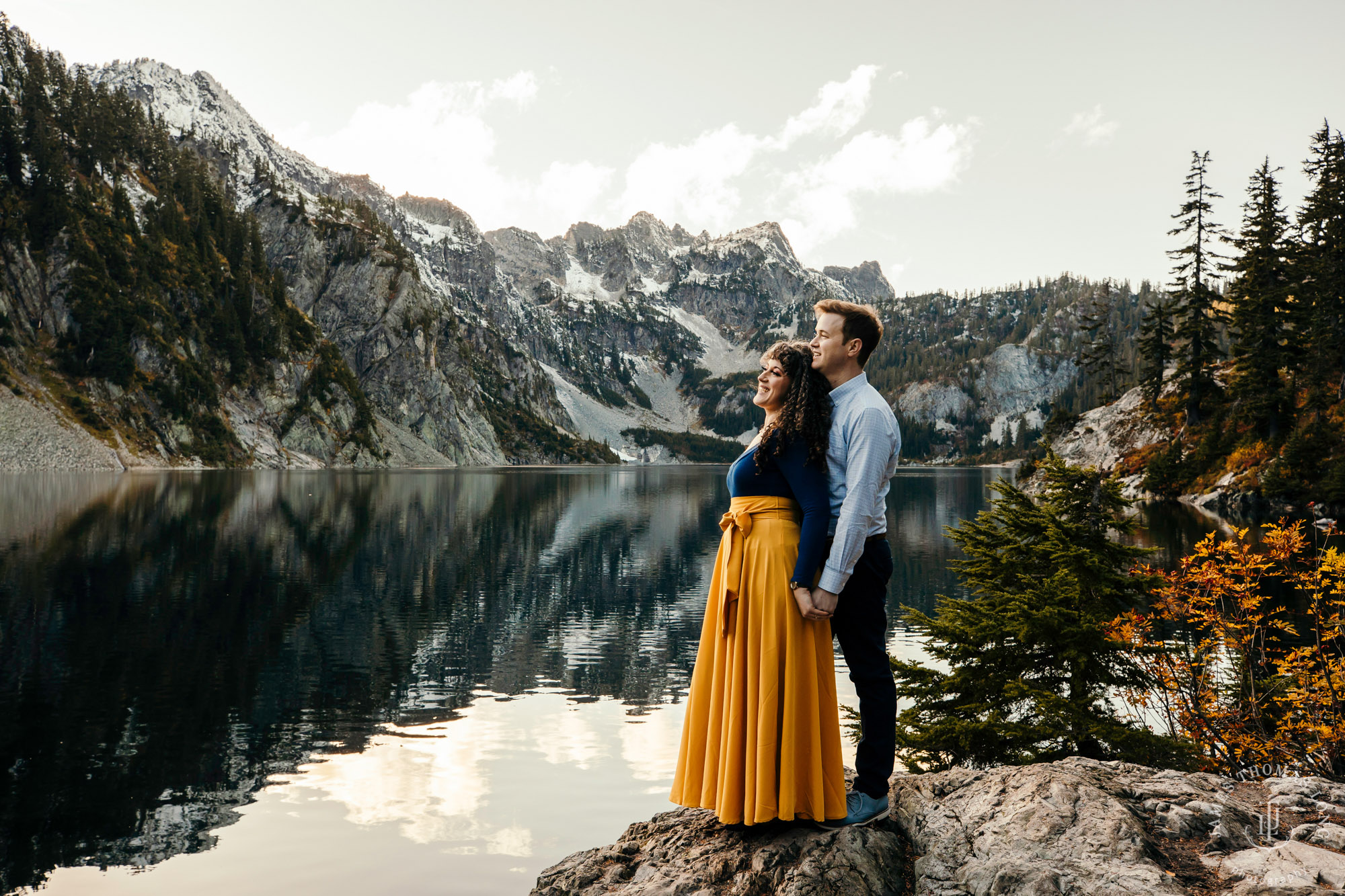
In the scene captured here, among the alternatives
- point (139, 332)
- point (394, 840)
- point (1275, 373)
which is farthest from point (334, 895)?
point (139, 332)

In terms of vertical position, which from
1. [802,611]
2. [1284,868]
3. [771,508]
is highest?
[771,508]

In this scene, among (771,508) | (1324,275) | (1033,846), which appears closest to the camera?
(1033,846)

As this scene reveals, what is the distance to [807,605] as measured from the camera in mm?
5406

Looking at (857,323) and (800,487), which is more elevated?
(857,323)

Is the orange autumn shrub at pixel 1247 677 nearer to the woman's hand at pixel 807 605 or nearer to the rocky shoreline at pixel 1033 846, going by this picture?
the rocky shoreline at pixel 1033 846

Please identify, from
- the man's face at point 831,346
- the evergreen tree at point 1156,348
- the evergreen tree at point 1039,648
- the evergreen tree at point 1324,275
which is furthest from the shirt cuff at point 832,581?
the evergreen tree at point 1156,348

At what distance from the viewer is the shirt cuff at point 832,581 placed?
17.6ft

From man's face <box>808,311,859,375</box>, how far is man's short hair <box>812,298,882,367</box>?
0.03 m

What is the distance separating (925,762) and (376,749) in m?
9.56

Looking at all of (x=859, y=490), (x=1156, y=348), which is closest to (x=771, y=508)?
(x=859, y=490)

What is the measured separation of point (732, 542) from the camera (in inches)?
228

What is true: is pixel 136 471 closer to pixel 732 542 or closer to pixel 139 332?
pixel 139 332

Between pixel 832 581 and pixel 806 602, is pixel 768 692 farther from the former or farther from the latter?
pixel 832 581

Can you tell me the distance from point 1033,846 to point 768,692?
186 cm
